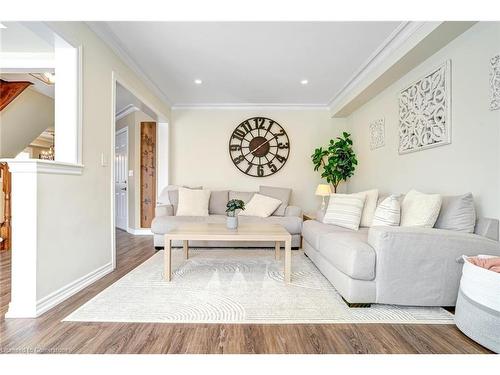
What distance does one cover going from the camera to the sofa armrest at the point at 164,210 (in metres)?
3.87

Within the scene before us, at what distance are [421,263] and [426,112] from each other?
1.66m

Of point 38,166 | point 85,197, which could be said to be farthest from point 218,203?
point 38,166

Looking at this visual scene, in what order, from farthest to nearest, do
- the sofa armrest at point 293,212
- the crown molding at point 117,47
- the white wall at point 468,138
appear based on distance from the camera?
the sofa armrest at point 293,212, the crown molding at point 117,47, the white wall at point 468,138

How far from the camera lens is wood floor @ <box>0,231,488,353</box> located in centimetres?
147

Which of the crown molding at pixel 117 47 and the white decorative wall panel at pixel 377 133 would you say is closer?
the crown molding at pixel 117 47

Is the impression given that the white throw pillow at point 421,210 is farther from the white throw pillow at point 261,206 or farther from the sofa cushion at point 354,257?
the white throw pillow at point 261,206

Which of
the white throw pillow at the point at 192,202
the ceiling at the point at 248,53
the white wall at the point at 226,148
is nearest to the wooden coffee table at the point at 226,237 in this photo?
the white throw pillow at the point at 192,202

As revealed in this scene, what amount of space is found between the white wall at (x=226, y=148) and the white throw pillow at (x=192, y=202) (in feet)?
2.56

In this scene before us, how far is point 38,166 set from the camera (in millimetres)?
1813

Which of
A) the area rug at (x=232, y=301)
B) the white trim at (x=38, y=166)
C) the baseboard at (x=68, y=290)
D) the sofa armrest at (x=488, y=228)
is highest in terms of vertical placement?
the white trim at (x=38, y=166)

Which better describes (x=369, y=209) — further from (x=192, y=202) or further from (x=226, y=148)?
(x=226, y=148)

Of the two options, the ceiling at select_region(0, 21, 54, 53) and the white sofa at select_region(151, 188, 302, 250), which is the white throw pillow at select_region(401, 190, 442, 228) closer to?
the white sofa at select_region(151, 188, 302, 250)

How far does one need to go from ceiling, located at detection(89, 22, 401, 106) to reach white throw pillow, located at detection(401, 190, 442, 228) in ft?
5.30
